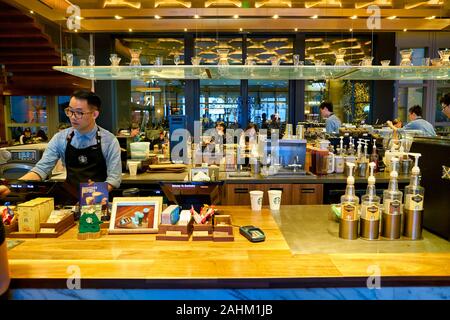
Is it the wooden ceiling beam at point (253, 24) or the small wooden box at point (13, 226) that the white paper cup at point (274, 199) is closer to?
the small wooden box at point (13, 226)

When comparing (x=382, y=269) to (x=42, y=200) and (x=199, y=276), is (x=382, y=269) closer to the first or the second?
(x=199, y=276)

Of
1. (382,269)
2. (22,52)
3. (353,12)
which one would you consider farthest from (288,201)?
(22,52)

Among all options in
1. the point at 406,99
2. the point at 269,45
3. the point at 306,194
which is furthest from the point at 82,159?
the point at 406,99

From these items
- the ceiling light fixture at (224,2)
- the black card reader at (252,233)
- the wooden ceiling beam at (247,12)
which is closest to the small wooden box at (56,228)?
the black card reader at (252,233)

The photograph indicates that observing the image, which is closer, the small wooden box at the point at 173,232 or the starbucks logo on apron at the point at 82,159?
the small wooden box at the point at 173,232

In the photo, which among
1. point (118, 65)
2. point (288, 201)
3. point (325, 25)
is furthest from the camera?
point (325, 25)

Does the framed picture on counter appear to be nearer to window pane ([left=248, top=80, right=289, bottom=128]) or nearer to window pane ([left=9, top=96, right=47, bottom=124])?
window pane ([left=248, top=80, right=289, bottom=128])

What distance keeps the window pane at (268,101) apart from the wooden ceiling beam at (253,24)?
4.11 ft

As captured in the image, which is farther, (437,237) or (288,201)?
(288,201)

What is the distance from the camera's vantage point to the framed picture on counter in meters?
1.65

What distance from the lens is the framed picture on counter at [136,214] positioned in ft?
5.41

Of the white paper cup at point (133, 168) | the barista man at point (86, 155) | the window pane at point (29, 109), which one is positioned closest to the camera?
the barista man at point (86, 155)

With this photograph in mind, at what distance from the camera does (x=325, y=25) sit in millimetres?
6934
